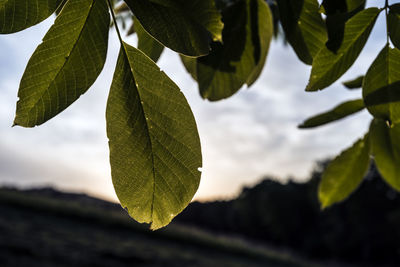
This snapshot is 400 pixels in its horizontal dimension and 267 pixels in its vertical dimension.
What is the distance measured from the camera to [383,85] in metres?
0.52

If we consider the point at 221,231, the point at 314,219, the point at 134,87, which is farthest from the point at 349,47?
the point at 221,231

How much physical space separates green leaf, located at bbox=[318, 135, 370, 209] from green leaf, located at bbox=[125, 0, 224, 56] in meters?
0.53

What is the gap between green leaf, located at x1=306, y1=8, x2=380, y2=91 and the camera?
0.50 m

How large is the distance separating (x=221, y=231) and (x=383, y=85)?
3689 cm

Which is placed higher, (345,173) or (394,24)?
(394,24)

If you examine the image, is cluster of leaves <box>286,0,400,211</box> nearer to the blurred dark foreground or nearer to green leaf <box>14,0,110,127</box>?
green leaf <box>14,0,110,127</box>

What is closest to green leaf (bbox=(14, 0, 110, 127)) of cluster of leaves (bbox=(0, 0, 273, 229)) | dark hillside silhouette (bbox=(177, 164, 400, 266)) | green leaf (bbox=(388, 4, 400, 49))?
cluster of leaves (bbox=(0, 0, 273, 229))

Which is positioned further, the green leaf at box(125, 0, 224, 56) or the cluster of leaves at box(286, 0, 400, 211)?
the cluster of leaves at box(286, 0, 400, 211)

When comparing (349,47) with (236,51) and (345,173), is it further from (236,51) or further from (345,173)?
(345,173)

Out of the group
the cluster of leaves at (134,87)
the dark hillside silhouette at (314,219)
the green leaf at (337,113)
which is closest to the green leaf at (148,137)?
the cluster of leaves at (134,87)

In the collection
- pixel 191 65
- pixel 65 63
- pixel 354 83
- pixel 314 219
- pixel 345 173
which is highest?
pixel 65 63

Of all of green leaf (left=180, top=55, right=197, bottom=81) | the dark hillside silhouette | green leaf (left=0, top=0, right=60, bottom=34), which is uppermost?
green leaf (left=0, top=0, right=60, bottom=34)

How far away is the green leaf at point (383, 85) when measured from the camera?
Result: 512 mm

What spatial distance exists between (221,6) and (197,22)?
30 cm
